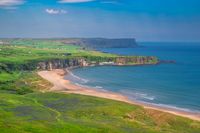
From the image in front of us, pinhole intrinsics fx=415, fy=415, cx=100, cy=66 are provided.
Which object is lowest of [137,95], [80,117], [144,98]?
[144,98]

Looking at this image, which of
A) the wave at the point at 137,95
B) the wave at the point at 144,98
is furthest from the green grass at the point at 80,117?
the wave at the point at 137,95

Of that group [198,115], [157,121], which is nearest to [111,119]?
[157,121]

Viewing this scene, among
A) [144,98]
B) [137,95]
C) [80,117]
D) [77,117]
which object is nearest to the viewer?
[77,117]

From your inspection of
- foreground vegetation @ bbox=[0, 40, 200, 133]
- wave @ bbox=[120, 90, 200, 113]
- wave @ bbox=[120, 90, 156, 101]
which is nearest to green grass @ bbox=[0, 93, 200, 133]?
foreground vegetation @ bbox=[0, 40, 200, 133]

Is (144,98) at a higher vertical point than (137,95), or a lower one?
lower

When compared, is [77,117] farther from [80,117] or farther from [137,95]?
[137,95]

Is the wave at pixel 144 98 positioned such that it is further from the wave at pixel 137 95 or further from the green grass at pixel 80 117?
the green grass at pixel 80 117

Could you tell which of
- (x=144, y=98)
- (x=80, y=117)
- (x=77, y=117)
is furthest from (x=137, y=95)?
(x=77, y=117)

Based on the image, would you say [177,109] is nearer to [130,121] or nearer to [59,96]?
[130,121]

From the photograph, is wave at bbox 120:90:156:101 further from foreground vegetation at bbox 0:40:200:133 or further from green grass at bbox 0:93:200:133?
green grass at bbox 0:93:200:133
